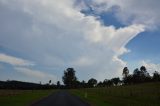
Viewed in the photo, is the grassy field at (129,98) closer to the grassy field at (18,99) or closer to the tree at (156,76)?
the grassy field at (18,99)

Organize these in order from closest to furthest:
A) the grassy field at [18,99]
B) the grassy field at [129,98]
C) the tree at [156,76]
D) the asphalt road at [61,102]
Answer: the asphalt road at [61,102]
the grassy field at [18,99]
the grassy field at [129,98]
the tree at [156,76]

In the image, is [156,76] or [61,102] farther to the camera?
[156,76]

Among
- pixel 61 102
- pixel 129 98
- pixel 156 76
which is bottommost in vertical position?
pixel 61 102

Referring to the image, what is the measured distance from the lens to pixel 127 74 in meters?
192

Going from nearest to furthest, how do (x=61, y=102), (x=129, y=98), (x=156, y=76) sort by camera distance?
(x=61, y=102)
(x=129, y=98)
(x=156, y=76)

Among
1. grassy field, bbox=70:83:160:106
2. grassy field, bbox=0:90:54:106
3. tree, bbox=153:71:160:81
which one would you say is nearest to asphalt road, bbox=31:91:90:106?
grassy field, bbox=0:90:54:106

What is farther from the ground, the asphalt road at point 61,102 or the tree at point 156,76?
the tree at point 156,76

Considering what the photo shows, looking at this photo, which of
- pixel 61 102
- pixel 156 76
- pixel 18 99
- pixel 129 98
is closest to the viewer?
pixel 61 102

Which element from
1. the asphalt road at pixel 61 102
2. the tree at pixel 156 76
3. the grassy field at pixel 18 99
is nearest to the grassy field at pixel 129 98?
the asphalt road at pixel 61 102

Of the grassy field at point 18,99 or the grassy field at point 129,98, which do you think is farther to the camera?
the grassy field at point 129,98

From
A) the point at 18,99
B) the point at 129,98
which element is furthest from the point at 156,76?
the point at 18,99

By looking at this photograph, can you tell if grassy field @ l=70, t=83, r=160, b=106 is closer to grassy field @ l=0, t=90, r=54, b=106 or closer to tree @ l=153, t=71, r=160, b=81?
grassy field @ l=0, t=90, r=54, b=106

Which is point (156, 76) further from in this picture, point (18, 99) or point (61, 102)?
point (61, 102)

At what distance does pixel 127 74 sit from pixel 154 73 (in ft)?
133
